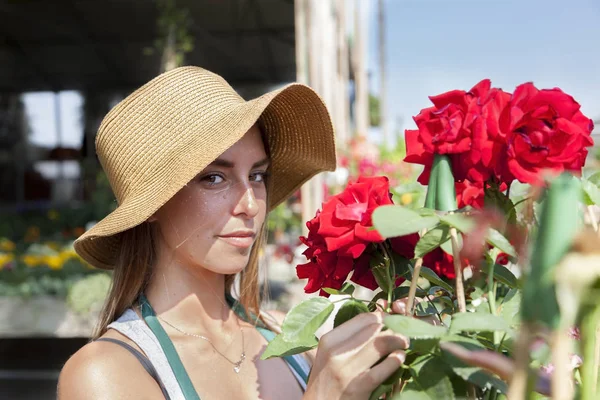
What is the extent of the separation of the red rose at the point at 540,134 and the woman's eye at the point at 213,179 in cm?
62

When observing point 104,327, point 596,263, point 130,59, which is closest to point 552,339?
point 596,263

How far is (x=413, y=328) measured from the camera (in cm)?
49

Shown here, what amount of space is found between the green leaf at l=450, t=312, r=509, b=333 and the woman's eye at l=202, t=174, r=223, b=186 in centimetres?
70

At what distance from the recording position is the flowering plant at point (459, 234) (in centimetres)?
48

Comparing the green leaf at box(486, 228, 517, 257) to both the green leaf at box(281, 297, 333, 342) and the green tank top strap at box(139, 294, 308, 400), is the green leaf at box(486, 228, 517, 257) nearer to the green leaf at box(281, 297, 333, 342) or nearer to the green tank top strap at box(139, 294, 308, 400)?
the green leaf at box(281, 297, 333, 342)

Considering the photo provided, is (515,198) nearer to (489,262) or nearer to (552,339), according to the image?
(489,262)

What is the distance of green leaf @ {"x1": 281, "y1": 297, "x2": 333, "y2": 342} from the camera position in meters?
0.63

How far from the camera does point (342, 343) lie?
2.24 ft

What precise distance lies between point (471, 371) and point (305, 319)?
0.70 ft

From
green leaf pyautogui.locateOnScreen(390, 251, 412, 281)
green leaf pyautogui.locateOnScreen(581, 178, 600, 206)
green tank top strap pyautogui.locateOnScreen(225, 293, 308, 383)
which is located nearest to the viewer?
green leaf pyautogui.locateOnScreen(581, 178, 600, 206)

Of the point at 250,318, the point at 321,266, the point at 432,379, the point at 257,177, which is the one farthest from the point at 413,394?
the point at 250,318

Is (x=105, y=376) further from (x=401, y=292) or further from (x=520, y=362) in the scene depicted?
(x=520, y=362)

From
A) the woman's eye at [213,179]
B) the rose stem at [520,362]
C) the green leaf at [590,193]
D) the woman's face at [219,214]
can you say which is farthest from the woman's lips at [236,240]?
the rose stem at [520,362]

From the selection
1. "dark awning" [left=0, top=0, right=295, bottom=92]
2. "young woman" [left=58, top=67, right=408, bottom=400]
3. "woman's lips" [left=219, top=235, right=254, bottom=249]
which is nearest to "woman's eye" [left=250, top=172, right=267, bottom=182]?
"young woman" [left=58, top=67, right=408, bottom=400]
